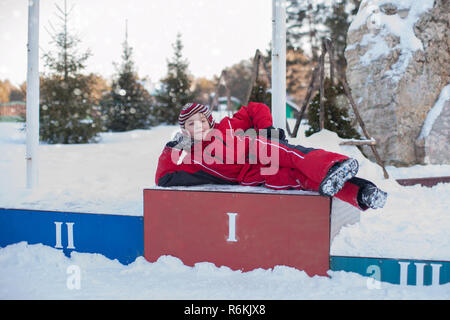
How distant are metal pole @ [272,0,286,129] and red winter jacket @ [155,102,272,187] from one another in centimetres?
89

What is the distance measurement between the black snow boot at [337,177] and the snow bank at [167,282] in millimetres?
426

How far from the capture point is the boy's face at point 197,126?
262 centimetres

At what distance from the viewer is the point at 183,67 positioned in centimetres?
1555

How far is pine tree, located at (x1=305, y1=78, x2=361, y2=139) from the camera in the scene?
5.25 m

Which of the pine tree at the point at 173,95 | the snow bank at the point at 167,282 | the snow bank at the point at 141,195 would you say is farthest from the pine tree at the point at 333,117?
the pine tree at the point at 173,95

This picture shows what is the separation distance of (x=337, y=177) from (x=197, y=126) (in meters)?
0.99

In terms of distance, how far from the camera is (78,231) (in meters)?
2.47

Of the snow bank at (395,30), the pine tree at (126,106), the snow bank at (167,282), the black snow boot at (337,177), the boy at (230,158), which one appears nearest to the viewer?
the snow bank at (167,282)

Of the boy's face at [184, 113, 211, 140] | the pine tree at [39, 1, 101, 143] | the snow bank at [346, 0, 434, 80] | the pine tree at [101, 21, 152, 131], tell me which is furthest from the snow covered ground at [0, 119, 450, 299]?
the pine tree at [101, 21, 152, 131]

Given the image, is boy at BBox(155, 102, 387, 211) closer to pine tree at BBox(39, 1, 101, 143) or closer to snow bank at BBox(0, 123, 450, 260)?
snow bank at BBox(0, 123, 450, 260)

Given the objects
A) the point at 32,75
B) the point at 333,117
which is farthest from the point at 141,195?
the point at 333,117

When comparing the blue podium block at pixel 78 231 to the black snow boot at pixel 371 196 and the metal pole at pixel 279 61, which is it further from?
the metal pole at pixel 279 61

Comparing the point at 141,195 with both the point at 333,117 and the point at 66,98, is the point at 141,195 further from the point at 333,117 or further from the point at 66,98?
the point at 66,98

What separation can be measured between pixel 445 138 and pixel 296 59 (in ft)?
53.5
